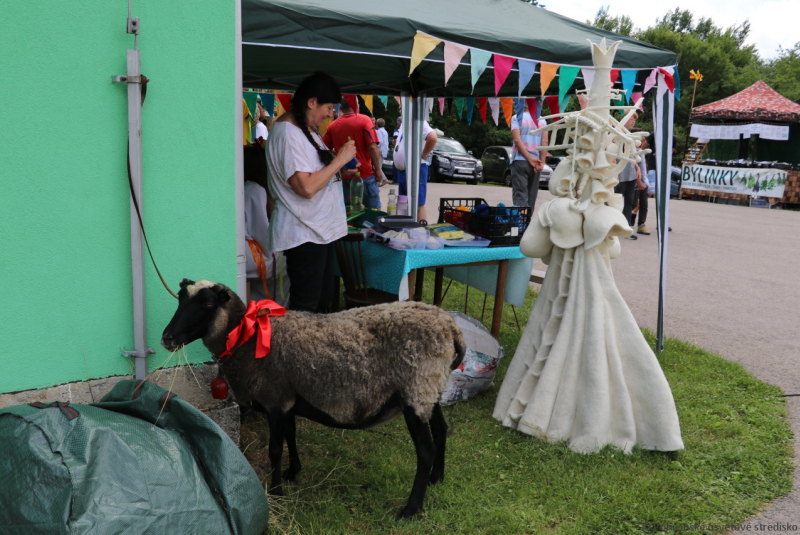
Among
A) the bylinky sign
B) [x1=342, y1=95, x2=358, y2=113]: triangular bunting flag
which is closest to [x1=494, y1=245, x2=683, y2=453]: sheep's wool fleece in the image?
[x1=342, y1=95, x2=358, y2=113]: triangular bunting flag

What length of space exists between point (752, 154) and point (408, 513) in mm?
28329

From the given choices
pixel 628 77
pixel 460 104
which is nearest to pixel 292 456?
pixel 628 77

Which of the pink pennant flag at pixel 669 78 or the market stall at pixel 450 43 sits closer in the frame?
the market stall at pixel 450 43

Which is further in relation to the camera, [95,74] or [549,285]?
[549,285]

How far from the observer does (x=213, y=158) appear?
3199 mm

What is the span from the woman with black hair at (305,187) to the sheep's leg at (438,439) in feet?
3.88

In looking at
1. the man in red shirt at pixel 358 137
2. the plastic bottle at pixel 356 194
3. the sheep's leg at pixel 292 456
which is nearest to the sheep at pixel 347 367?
the sheep's leg at pixel 292 456

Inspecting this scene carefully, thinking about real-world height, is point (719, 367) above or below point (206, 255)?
below

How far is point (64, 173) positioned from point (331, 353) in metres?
1.46

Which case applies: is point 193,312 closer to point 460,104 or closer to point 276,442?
point 276,442

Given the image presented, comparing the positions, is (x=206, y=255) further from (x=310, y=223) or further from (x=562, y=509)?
(x=562, y=509)

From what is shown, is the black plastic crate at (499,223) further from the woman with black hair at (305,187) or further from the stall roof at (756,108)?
the stall roof at (756,108)

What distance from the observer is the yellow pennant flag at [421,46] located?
13.4 ft

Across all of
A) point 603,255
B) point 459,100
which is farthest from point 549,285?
point 459,100
